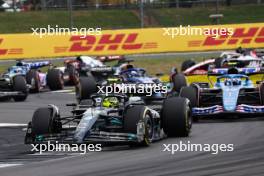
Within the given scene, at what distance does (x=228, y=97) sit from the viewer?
17.2 meters

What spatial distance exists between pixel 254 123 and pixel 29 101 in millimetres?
9926

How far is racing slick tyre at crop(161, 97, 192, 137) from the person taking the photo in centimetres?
1385

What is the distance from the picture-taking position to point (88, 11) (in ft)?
161

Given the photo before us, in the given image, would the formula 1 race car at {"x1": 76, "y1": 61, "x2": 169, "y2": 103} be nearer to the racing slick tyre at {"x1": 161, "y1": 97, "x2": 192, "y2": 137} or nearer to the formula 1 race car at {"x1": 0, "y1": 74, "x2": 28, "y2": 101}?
the formula 1 race car at {"x1": 0, "y1": 74, "x2": 28, "y2": 101}

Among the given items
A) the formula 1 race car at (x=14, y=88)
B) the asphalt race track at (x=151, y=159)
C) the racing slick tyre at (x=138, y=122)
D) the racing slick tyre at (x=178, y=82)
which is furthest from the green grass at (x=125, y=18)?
the racing slick tyre at (x=138, y=122)

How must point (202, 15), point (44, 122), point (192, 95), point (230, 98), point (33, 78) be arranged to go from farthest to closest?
point (202, 15) → point (33, 78) → point (192, 95) → point (230, 98) → point (44, 122)

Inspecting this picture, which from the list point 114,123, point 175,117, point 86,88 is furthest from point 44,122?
point 86,88

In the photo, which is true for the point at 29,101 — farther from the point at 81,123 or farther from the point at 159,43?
the point at 159,43

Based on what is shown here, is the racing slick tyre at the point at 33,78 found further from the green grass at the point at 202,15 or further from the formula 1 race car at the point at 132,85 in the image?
the green grass at the point at 202,15

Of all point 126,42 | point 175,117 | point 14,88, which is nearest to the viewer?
point 175,117

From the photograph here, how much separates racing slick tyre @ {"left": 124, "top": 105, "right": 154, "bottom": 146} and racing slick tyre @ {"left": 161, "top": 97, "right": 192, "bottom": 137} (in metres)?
0.87

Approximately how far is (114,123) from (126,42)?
1009 inches

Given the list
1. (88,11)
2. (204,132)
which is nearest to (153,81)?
(204,132)

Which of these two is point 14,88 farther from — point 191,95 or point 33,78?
point 191,95
